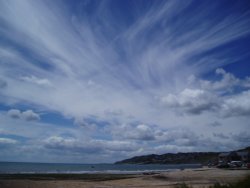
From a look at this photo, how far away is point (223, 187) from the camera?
13891 millimetres

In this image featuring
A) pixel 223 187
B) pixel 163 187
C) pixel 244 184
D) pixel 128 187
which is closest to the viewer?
pixel 244 184

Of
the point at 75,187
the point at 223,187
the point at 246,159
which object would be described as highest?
the point at 246,159

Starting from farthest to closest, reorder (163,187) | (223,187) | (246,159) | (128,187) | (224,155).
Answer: (224,155) < (246,159) < (128,187) < (163,187) < (223,187)

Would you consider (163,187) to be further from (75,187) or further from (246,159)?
(246,159)

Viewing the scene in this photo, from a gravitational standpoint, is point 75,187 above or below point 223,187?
above

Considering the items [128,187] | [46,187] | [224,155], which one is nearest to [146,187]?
[128,187]

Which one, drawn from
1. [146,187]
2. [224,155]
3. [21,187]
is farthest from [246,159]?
[21,187]

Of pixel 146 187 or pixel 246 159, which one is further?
pixel 246 159

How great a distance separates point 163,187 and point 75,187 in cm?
939

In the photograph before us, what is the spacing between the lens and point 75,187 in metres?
31.7

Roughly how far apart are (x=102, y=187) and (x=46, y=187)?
594 centimetres

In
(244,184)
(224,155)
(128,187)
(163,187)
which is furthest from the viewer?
(224,155)

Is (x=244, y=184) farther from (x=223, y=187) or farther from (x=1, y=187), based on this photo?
(x=1, y=187)

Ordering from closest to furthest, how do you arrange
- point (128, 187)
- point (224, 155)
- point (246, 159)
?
1. point (128, 187)
2. point (246, 159)
3. point (224, 155)
